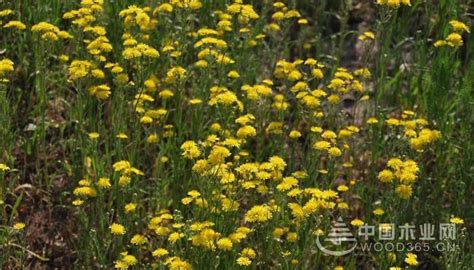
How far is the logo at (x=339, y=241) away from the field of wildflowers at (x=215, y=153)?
1cm

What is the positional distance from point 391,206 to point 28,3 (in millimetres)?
2718

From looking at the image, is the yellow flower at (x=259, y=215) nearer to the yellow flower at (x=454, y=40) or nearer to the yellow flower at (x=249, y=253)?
the yellow flower at (x=249, y=253)

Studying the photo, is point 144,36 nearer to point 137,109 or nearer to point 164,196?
point 137,109

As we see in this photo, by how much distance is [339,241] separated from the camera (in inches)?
168

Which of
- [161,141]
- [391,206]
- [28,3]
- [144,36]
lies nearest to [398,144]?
[391,206]

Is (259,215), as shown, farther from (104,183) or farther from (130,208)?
(104,183)

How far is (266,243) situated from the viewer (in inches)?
154

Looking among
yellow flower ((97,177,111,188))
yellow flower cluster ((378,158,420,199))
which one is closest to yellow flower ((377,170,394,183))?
yellow flower cluster ((378,158,420,199))

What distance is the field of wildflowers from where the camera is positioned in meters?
3.92

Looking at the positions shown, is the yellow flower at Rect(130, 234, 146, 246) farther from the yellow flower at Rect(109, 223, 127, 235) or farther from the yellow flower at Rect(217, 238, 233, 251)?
the yellow flower at Rect(217, 238, 233, 251)

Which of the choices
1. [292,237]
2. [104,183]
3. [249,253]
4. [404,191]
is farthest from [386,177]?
[104,183]

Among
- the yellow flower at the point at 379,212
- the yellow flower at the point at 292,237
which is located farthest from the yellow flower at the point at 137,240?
the yellow flower at the point at 379,212

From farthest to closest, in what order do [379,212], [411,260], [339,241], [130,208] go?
[339,241], [379,212], [130,208], [411,260]

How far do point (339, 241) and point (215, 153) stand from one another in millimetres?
970
